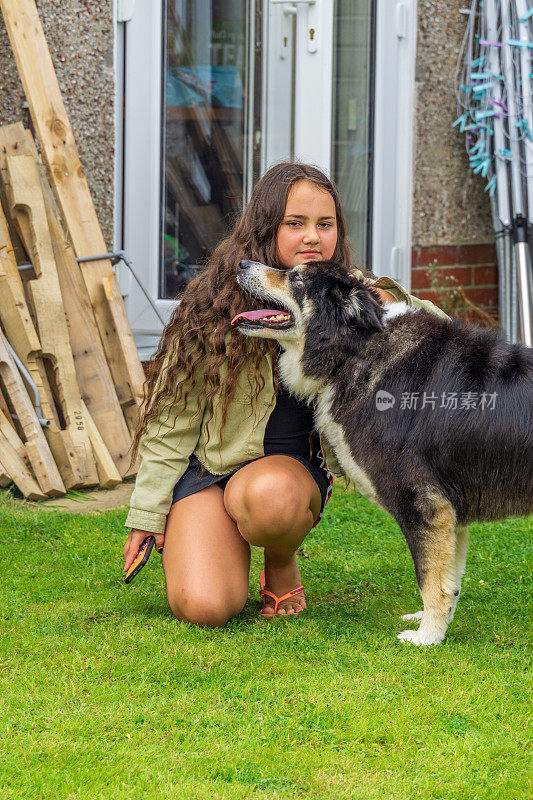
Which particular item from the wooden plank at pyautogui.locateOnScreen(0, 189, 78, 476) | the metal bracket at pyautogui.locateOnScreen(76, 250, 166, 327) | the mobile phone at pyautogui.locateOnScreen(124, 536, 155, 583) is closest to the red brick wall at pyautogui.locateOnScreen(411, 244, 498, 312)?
the metal bracket at pyautogui.locateOnScreen(76, 250, 166, 327)

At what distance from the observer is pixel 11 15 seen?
4492mm

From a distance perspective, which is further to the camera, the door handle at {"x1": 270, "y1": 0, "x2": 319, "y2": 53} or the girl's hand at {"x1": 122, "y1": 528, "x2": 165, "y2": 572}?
the door handle at {"x1": 270, "y1": 0, "x2": 319, "y2": 53}

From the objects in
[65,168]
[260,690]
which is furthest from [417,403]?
[65,168]

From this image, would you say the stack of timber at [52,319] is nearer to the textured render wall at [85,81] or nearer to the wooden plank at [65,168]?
the wooden plank at [65,168]

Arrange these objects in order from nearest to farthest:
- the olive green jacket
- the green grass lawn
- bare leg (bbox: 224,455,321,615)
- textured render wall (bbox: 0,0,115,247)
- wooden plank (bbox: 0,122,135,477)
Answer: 1. the green grass lawn
2. bare leg (bbox: 224,455,321,615)
3. the olive green jacket
4. wooden plank (bbox: 0,122,135,477)
5. textured render wall (bbox: 0,0,115,247)

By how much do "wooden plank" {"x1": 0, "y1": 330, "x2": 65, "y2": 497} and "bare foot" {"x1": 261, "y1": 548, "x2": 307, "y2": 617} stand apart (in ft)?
4.85

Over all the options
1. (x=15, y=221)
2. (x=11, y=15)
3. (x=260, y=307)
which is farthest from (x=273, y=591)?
(x=11, y=15)

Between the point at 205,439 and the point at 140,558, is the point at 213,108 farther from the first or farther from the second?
the point at 140,558

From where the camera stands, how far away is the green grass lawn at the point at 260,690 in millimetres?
2061

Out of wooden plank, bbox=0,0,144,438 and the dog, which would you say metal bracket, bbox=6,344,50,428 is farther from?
the dog

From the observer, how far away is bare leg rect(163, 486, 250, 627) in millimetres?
2984

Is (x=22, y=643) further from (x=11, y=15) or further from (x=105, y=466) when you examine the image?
(x=11, y=15)

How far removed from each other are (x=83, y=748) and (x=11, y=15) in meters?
3.74

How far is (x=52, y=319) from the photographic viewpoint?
177 inches
